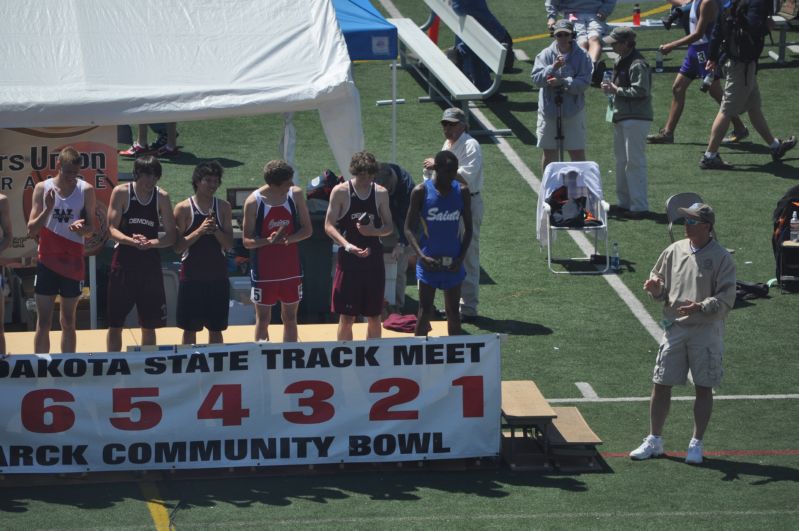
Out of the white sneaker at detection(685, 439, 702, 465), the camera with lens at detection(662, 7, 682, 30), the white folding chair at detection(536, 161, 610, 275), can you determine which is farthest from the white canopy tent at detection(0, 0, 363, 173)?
the camera with lens at detection(662, 7, 682, 30)

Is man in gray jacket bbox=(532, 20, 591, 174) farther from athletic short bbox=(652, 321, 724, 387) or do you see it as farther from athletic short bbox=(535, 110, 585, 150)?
athletic short bbox=(652, 321, 724, 387)

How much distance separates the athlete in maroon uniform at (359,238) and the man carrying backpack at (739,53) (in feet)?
23.5

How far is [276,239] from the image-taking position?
11.1 m

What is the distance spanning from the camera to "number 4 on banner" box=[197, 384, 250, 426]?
1004cm

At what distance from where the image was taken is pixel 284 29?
12.6 m

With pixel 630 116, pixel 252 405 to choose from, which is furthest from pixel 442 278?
pixel 630 116

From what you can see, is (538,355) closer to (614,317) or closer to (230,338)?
(614,317)

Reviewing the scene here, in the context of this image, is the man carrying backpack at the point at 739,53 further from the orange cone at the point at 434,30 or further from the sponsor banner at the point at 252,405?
the sponsor banner at the point at 252,405

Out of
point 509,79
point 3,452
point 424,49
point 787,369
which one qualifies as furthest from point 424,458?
point 509,79

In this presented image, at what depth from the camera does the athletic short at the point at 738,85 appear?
55.3 ft

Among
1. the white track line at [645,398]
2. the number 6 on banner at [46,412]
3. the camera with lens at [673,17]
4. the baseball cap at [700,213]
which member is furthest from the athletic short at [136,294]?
the camera with lens at [673,17]

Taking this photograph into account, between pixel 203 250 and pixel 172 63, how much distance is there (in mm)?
2090

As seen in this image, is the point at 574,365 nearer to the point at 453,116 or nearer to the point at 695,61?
the point at 453,116

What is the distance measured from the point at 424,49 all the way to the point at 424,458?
35.4 feet
